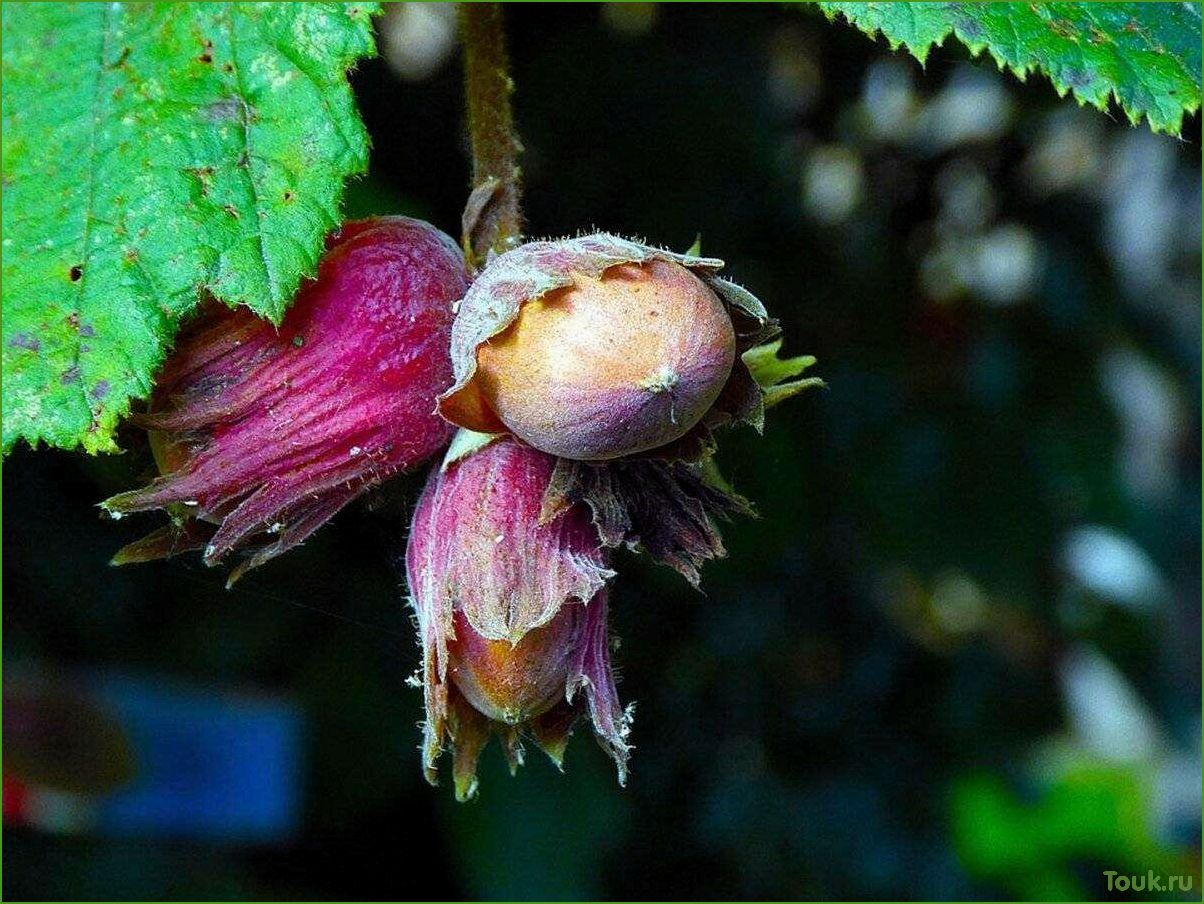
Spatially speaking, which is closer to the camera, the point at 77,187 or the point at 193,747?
the point at 77,187

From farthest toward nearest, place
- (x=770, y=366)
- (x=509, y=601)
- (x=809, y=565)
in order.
A: (x=809, y=565) < (x=770, y=366) < (x=509, y=601)

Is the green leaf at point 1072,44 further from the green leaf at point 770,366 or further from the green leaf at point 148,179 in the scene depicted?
the green leaf at point 148,179

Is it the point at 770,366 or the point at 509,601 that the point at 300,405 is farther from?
the point at 770,366

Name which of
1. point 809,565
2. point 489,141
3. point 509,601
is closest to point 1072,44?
point 489,141

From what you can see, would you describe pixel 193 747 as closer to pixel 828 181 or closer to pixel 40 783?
pixel 40 783

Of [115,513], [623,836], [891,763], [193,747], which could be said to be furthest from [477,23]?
[891,763]
